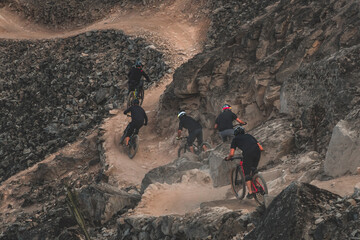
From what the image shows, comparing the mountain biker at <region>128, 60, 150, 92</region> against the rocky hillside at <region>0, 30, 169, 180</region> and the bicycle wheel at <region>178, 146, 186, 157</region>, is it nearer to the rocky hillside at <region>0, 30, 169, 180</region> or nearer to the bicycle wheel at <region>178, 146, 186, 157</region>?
the rocky hillside at <region>0, 30, 169, 180</region>

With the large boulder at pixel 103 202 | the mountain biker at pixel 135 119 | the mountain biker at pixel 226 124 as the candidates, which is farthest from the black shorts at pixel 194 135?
the large boulder at pixel 103 202

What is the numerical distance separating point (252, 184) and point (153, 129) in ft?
40.7

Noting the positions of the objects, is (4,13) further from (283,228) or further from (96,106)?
(283,228)

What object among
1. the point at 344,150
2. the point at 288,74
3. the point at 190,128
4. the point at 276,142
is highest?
the point at 190,128

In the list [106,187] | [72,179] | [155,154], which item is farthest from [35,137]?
Result: [106,187]

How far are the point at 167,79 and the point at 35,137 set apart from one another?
8185 mm

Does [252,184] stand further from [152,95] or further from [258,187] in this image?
[152,95]

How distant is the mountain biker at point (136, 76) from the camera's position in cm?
2308

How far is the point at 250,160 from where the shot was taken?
1189 cm

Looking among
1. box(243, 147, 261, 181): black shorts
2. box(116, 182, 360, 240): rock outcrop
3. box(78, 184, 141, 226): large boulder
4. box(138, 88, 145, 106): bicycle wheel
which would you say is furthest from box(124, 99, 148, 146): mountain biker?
box(116, 182, 360, 240): rock outcrop

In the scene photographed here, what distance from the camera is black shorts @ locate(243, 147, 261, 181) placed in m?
11.9

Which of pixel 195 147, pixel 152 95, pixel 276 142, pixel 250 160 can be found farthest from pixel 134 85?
pixel 250 160

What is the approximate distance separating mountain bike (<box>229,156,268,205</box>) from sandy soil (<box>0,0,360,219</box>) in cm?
28

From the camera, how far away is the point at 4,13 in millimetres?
43688
